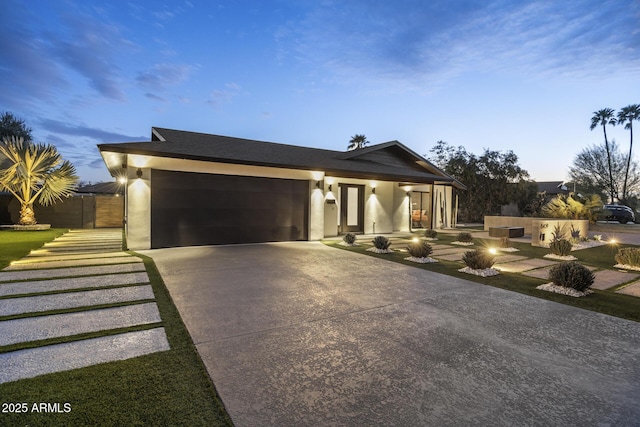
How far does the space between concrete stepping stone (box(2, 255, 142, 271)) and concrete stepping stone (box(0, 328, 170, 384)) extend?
4.61 meters

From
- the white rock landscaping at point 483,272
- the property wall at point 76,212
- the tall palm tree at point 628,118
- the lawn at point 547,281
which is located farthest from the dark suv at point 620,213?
the property wall at point 76,212

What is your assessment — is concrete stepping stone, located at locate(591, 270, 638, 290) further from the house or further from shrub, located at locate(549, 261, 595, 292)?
the house

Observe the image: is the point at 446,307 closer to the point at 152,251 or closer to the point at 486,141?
the point at 152,251

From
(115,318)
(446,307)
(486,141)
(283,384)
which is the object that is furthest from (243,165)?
(486,141)

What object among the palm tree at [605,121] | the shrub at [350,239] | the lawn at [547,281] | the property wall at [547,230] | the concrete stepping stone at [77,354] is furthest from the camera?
the palm tree at [605,121]

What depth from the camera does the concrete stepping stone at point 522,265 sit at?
23.0 feet

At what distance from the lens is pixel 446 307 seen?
430cm

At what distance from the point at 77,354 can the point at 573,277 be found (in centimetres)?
716

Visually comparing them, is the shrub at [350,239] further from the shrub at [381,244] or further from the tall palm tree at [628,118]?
the tall palm tree at [628,118]

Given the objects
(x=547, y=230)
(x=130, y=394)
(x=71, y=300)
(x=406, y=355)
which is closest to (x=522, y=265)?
(x=547, y=230)

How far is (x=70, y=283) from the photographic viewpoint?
16.9 feet

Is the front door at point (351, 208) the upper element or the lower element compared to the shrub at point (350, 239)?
upper

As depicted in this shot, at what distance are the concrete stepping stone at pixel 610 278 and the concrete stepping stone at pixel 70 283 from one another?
8889 millimetres

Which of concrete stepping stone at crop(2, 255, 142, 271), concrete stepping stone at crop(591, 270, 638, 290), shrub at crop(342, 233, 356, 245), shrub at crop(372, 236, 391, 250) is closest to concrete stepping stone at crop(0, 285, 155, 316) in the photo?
concrete stepping stone at crop(2, 255, 142, 271)
